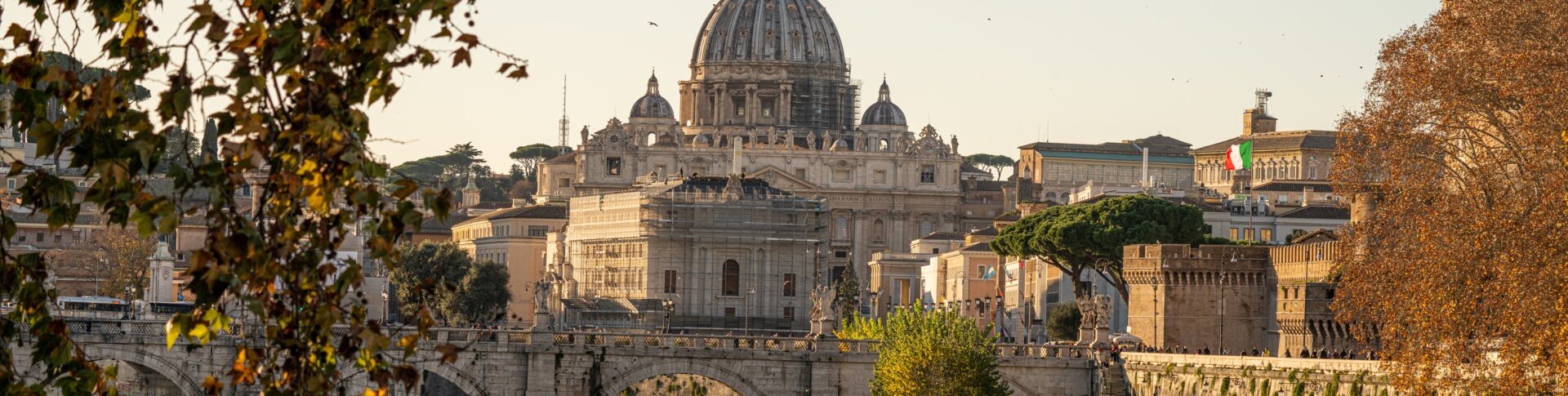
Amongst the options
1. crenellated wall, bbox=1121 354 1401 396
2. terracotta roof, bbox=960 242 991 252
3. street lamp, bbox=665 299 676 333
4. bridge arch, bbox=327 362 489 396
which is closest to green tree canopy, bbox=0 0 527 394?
crenellated wall, bbox=1121 354 1401 396

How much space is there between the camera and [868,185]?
187m

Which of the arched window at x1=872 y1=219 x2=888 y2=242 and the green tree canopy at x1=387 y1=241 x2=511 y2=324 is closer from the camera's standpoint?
the green tree canopy at x1=387 y1=241 x2=511 y2=324

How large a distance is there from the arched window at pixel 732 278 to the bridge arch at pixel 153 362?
52976 millimetres

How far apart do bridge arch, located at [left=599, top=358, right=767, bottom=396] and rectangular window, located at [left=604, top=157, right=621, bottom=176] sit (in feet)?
391

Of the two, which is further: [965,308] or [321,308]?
[965,308]

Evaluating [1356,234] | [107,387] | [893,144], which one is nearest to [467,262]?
[893,144]

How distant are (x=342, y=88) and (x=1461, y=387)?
1209 inches

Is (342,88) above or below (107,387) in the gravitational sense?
above

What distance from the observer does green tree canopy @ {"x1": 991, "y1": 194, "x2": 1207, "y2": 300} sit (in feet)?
299

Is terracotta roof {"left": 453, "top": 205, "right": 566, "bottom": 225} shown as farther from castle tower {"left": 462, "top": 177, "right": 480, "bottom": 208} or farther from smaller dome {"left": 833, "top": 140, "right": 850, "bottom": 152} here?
castle tower {"left": 462, "top": 177, "right": 480, "bottom": 208}

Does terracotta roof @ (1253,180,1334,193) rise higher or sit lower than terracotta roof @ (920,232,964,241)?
higher

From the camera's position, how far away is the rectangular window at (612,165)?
601 feet

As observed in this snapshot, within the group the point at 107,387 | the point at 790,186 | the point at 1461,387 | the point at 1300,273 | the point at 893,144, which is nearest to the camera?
the point at 107,387

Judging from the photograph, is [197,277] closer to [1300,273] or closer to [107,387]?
[107,387]
